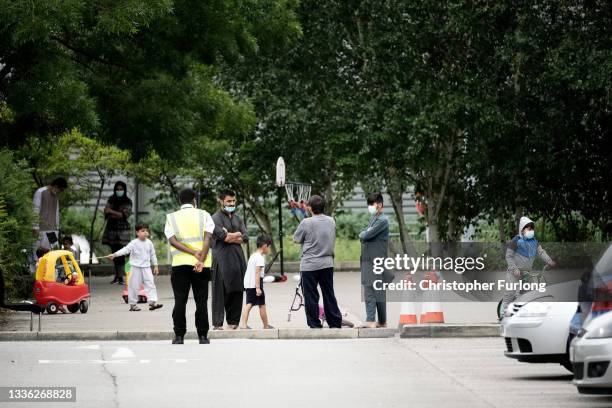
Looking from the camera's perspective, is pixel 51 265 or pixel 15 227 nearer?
pixel 51 265

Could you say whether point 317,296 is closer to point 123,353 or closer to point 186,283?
point 186,283

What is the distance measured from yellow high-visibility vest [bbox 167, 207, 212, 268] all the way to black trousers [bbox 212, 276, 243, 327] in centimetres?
235

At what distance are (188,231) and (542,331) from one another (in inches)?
198

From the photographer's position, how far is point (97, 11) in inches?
1098

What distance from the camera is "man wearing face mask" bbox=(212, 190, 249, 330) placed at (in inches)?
803

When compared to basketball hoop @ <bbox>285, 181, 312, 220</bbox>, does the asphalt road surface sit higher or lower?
lower

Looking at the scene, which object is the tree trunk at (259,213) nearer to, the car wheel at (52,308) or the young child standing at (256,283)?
the car wheel at (52,308)

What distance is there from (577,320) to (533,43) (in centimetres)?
1958

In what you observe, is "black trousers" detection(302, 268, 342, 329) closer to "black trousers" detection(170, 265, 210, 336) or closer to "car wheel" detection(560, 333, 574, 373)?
"black trousers" detection(170, 265, 210, 336)

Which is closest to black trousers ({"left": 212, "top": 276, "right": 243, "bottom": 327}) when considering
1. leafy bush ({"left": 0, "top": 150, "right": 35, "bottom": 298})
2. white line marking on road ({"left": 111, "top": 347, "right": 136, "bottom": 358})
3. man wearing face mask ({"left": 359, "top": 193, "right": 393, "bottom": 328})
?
man wearing face mask ({"left": 359, "top": 193, "right": 393, "bottom": 328})

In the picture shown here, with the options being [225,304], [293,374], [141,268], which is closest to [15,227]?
[141,268]

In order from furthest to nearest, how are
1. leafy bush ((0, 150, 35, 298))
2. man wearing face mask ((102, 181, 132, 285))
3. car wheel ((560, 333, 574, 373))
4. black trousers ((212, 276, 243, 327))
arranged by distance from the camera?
man wearing face mask ((102, 181, 132, 285)) < leafy bush ((0, 150, 35, 298)) < black trousers ((212, 276, 243, 327)) < car wheel ((560, 333, 574, 373))

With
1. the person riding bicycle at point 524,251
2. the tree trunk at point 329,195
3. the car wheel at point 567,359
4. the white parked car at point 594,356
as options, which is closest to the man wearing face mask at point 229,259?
the person riding bicycle at point 524,251

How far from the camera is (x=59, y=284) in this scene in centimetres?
2358
